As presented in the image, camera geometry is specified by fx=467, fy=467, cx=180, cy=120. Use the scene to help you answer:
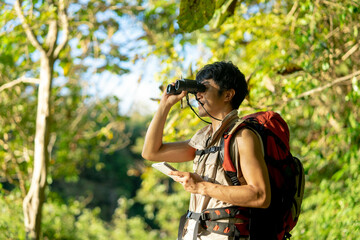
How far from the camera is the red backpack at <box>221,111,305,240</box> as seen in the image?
4.90ft

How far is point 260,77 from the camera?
3.47m

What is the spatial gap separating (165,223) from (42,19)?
40.7ft

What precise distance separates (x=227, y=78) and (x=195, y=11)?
80 centimetres

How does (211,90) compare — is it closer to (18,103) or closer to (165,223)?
(18,103)

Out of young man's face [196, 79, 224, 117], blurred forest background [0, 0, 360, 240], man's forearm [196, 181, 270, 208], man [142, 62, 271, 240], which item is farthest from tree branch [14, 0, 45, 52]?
man's forearm [196, 181, 270, 208]

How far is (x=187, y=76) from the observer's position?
337 cm

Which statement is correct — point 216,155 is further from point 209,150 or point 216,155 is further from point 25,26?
point 25,26

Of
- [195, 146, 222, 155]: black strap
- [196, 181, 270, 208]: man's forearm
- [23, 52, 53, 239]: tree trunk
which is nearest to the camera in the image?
[196, 181, 270, 208]: man's forearm

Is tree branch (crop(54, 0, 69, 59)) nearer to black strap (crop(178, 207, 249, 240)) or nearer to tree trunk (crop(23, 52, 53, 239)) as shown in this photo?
tree trunk (crop(23, 52, 53, 239))

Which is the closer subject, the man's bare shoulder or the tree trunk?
the man's bare shoulder

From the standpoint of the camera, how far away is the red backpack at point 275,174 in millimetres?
1493

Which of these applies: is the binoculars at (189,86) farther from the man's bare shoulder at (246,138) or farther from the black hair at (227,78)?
the man's bare shoulder at (246,138)

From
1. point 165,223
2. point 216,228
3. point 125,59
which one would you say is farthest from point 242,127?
point 165,223

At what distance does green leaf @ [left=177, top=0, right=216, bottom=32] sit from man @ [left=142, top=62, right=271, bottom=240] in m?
0.72
